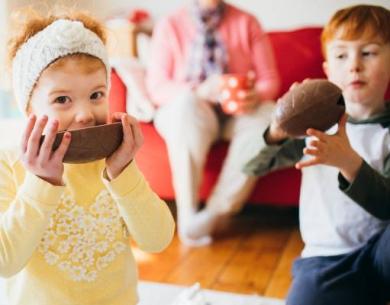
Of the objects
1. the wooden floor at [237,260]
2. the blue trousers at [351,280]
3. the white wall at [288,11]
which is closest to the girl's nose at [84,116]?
the blue trousers at [351,280]

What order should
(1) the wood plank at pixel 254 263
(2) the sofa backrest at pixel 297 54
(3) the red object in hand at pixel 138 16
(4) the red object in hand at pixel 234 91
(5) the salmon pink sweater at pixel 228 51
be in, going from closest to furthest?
(1) the wood plank at pixel 254 263, (4) the red object in hand at pixel 234 91, (5) the salmon pink sweater at pixel 228 51, (2) the sofa backrest at pixel 297 54, (3) the red object in hand at pixel 138 16

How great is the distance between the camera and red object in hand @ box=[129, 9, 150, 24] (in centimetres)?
274

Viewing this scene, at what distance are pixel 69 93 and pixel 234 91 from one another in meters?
0.98

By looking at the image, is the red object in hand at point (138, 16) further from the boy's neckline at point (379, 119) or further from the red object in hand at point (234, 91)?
the boy's neckline at point (379, 119)

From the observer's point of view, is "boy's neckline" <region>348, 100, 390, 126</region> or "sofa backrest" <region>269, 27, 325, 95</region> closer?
"boy's neckline" <region>348, 100, 390, 126</region>

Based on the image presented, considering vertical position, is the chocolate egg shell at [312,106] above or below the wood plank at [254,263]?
above

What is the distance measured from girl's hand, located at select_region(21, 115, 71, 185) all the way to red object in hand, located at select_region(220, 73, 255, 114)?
105cm

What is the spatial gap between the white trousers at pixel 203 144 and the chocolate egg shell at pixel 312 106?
0.73m

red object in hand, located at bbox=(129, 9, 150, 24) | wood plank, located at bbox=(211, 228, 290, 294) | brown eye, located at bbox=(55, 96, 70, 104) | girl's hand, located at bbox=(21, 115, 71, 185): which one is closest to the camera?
girl's hand, located at bbox=(21, 115, 71, 185)

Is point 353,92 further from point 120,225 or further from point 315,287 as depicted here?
point 120,225

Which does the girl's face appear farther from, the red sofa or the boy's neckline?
the red sofa

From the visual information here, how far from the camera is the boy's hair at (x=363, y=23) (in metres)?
1.10

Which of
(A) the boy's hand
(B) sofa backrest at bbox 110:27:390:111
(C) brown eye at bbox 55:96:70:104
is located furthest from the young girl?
(B) sofa backrest at bbox 110:27:390:111

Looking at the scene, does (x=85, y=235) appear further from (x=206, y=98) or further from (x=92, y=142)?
(x=206, y=98)
